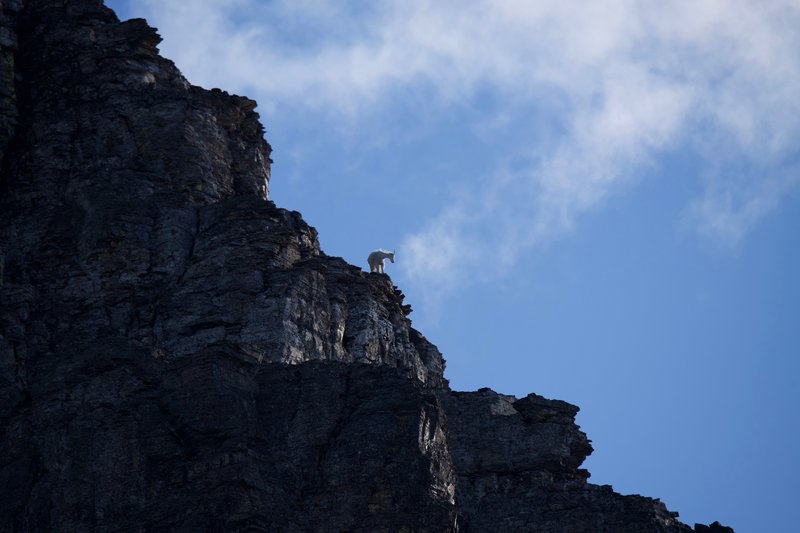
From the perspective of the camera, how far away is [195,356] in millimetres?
87562

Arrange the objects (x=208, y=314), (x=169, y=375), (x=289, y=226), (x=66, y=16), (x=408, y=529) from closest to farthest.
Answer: (x=408, y=529), (x=169, y=375), (x=208, y=314), (x=289, y=226), (x=66, y=16)

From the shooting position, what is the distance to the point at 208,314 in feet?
313

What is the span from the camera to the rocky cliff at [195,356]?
83.1 meters

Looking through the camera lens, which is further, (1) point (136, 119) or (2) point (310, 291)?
(1) point (136, 119)

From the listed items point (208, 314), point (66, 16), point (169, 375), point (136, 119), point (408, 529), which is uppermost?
point (66, 16)

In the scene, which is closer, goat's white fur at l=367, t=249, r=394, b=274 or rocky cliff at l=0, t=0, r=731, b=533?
rocky cliff at l=0, t=0, r=731, b=533

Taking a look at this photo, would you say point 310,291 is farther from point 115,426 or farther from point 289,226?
point 115,426

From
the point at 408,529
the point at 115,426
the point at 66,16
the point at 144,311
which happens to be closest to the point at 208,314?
the point at 144,311

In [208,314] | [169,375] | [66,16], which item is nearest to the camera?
[169,375]

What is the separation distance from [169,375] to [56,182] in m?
21.5

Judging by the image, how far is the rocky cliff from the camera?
8306 cm

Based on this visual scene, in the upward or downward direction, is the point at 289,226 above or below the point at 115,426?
above

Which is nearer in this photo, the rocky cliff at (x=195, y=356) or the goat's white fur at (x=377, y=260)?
the rocky cliff at (x=195, y=356)

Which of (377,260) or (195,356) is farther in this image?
(377,260)
